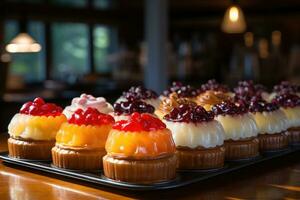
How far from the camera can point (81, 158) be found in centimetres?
181

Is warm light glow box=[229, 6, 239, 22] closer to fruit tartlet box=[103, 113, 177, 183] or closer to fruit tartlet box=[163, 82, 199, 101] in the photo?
fruit tartlet box=[163, 82, 199, 101]

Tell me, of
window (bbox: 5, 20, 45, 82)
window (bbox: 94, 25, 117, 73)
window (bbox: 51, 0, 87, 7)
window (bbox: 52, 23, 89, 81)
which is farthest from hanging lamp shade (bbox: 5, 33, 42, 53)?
window (bbox: 94, 25, 117, 73)

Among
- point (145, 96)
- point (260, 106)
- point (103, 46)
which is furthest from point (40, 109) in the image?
point (103, 46)

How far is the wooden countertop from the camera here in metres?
1.59

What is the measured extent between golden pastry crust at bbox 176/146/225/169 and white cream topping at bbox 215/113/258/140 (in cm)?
18

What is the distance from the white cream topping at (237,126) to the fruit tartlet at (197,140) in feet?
0.48

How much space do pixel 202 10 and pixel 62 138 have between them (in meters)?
7.00

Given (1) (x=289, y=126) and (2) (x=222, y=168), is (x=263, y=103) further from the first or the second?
(2) (x=222, y=168)

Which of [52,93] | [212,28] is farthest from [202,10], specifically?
[52,93]

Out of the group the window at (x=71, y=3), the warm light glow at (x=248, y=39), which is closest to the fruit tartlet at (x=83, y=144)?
the window at (x=71, y=3)

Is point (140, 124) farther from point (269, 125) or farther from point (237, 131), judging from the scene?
point (269, 125)

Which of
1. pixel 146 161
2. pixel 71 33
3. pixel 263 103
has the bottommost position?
pixel 146 161

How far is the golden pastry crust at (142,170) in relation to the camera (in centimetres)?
162

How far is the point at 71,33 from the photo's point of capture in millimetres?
8578
